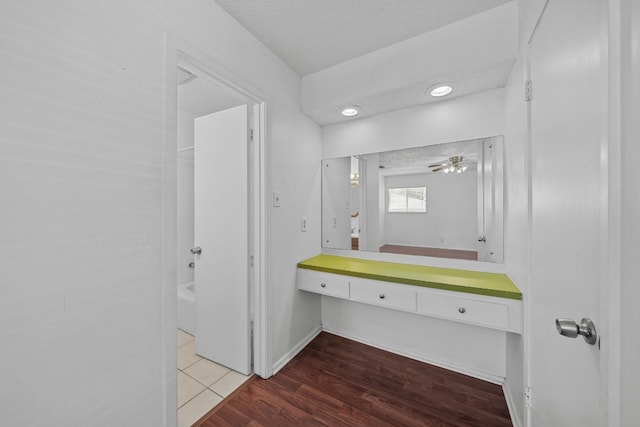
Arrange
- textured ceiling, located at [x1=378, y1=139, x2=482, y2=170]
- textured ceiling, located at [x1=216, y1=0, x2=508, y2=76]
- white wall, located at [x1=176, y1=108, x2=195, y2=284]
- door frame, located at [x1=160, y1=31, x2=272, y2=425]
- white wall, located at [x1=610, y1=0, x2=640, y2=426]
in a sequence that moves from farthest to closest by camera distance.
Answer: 1. white wall, located at [x1=176, y1=108, x2=195, y2=284]
2. textured ceiling, located at [x1=378, y1=139, x2=482, y2=170]
3. textured ceiling, located at [x1=216, y1=0, x2=508, y2=76]
4. door frame, located at [x1=160, y1=31, x2=272, y2=425]
5. white wall, located at [x1=610, y1=0, x2=640, y2=426]

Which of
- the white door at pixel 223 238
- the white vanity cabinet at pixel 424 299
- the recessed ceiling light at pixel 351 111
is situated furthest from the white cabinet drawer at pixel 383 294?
the recessed ceiling light at pixel 351 111

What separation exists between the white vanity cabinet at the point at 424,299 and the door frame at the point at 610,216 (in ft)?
3.00

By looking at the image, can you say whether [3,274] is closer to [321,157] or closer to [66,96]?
[66,96]

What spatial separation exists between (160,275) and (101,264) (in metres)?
0.22

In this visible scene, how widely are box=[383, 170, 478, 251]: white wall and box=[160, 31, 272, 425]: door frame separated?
1.17m

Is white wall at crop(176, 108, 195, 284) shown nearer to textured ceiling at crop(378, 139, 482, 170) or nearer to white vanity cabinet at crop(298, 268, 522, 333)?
white vanity cabinet at crop(298, 268, 522, 333)

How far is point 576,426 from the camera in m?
0.71

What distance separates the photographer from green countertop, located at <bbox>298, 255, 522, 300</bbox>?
141cm

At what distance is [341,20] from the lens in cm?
144

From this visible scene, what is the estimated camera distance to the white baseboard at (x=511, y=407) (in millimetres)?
1303

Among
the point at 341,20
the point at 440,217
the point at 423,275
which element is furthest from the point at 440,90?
the point at 423,275

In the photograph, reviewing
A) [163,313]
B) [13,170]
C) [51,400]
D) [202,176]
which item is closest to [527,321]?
[163,313]

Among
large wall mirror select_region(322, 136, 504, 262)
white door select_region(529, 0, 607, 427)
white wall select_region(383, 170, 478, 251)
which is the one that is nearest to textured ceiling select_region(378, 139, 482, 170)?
large wall mirror select_region(322, 136, 504, 262)

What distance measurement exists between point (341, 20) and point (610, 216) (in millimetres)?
1615
